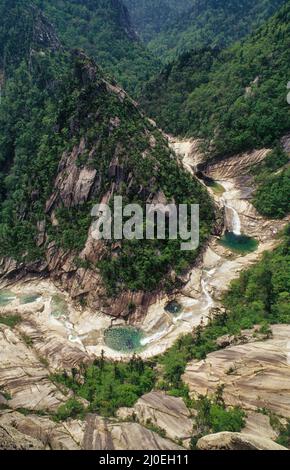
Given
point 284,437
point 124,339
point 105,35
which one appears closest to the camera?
point 284,437

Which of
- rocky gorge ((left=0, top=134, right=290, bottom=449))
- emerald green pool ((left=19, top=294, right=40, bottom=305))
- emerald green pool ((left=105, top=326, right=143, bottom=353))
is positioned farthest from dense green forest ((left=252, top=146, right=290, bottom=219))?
emerald green pool ((left=19, top=294, right=40, bottom=305))

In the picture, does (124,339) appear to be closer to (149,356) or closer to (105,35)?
(149,356)

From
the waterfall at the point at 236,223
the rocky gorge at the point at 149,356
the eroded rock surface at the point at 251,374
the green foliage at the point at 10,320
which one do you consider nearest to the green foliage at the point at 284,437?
the rocky gorge at the point at 149,356

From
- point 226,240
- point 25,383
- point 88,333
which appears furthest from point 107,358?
point 226,240

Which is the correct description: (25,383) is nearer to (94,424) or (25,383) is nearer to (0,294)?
(94,424)

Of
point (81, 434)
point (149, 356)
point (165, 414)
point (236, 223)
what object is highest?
point (236, 223)

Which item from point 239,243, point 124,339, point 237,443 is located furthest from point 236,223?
point 237,443

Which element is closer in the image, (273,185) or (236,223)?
(236,223)
